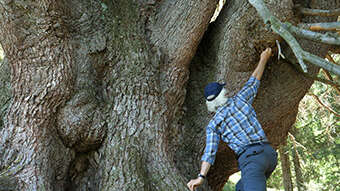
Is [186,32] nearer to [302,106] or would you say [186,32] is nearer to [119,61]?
[119,61]

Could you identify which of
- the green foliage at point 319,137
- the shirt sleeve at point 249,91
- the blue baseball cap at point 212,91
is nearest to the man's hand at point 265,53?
the shirt sleeve at point 249,91

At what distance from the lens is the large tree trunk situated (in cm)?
352

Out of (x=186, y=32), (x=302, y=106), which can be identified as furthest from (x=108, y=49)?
(x=302, y=106)

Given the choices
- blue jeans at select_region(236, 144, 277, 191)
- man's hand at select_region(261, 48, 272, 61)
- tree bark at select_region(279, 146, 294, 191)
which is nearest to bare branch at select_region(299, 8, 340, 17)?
man's hand at select_region(261, 48, 272, 61)

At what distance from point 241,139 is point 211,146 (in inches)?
12.5

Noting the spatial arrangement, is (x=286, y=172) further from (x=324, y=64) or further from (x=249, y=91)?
(x=324, y=64)

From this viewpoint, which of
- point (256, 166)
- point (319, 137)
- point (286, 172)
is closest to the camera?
point (256, 166)

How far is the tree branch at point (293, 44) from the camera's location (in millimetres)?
2463

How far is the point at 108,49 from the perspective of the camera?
4.08 metres

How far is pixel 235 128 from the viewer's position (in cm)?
348

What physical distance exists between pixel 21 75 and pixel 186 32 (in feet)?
6.46

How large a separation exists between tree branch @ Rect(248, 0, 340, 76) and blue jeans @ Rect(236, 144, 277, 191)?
3.65 feet

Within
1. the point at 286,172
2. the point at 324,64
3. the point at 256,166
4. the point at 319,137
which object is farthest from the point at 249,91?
the point at 286,172

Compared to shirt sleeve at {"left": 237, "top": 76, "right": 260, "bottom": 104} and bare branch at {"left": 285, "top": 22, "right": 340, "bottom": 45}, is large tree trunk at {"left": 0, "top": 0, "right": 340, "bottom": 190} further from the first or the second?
bare branch at {"left": 285, "top": 22, "right": 340, "bottom": 45}
